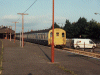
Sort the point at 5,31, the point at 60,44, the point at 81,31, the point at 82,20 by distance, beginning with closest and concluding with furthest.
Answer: the point at 60,44 < the point at 81,31 < the point at 82,20 < the point at 5,31

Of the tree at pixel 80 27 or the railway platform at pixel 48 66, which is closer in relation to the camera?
the railway platform at pixel 48 66

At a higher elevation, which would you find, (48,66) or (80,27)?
(80,27)

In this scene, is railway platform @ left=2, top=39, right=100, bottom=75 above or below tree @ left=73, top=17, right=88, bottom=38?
below

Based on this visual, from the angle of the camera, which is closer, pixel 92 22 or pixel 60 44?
pixel 60 44

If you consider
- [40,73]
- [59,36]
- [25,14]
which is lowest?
[40,73]

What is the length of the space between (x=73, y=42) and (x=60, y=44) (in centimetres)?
248

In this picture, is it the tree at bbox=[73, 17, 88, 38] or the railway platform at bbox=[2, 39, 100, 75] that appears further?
the tree at bbox=[73, 17, 88, 38]

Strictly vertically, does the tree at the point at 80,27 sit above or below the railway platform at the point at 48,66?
above

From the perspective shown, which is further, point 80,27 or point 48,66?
point 80,27

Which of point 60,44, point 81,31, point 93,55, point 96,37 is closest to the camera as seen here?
point 93,55

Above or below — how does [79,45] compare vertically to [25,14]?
below

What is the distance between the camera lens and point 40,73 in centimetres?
1020

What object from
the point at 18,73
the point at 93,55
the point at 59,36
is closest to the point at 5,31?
the point at 59,36

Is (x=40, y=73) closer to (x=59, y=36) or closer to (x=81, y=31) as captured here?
(x=59, y=36)
